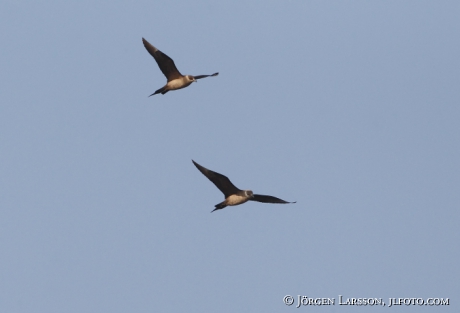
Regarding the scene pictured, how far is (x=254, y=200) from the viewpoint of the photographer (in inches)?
1261

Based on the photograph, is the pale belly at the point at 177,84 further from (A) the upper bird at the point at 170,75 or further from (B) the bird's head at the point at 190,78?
(B) the bird's head at the point at 190,78

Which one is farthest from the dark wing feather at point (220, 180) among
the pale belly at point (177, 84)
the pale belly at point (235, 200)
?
the pale belly at point (177, 84)

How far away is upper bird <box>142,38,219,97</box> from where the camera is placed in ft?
112

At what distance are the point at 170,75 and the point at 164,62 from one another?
736 millimetres

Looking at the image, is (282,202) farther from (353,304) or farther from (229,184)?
(353,304)

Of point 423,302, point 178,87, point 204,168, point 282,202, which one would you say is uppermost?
point 178,87

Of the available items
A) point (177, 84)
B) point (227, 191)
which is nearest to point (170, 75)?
point (177, 84)

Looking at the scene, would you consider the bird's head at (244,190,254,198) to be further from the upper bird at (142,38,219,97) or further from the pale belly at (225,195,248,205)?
the upper bird at (142,38,219,97)

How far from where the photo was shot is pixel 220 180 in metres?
30.9

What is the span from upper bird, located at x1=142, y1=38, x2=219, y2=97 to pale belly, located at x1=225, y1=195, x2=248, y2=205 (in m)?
5.86

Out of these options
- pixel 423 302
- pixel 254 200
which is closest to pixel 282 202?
pixel 254 200

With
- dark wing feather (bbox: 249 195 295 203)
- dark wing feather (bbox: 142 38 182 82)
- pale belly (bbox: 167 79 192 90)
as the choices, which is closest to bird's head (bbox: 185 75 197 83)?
pale belly (bbox: 167 79 192 90)

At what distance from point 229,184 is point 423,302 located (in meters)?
8.24

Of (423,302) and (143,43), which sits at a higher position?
(143,43)
